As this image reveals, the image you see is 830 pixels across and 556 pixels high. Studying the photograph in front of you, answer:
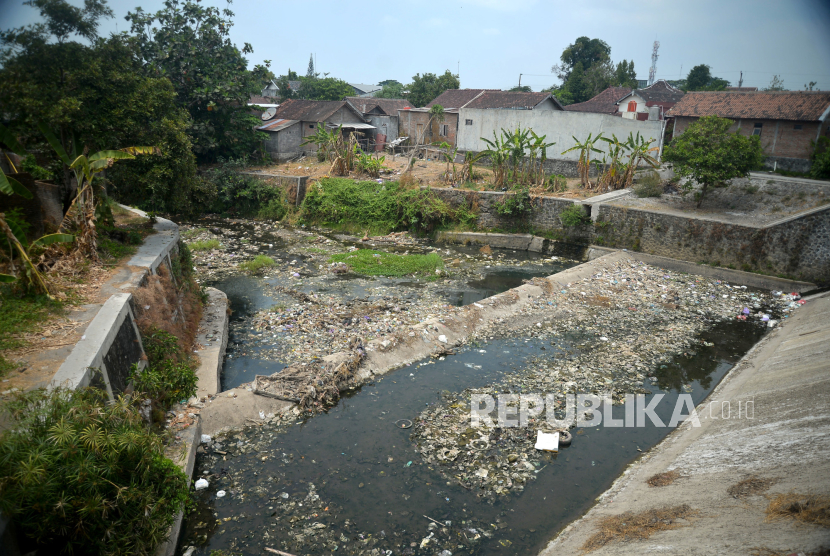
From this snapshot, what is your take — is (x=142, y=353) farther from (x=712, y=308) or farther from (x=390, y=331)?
(x=712, y=308)

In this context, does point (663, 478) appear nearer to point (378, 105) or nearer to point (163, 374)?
point (163, 374)

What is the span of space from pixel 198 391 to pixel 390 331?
11.5 feet

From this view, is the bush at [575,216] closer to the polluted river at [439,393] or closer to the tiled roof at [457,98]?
the polluted river at [439,393]

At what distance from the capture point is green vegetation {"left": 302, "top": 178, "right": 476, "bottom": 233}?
17344mm

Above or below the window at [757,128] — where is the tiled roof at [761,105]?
above

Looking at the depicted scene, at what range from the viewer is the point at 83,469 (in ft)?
11.5

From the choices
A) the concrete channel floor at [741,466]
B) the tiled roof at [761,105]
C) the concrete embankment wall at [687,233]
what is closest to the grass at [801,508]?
the concrete channel floor at [741,466]

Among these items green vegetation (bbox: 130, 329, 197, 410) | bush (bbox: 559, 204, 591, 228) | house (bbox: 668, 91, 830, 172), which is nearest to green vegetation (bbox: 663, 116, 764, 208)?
bush (bbox: 559, 204, 591, 228)

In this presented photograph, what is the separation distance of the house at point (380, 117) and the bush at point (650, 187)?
42.8ft

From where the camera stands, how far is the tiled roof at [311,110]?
76.1 feet

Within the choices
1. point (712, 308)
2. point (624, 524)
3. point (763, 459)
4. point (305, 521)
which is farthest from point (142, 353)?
point (712, 308)

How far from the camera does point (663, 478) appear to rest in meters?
5.61

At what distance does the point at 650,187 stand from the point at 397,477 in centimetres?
1416

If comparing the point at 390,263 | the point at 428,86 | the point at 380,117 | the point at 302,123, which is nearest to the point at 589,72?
the point at 428,86
